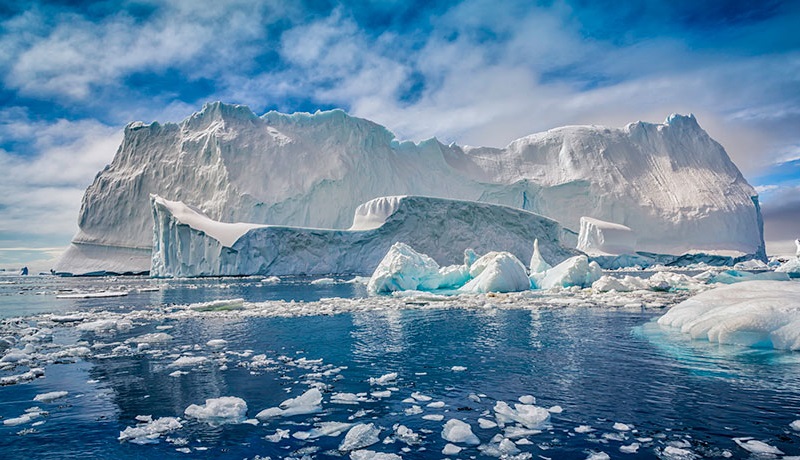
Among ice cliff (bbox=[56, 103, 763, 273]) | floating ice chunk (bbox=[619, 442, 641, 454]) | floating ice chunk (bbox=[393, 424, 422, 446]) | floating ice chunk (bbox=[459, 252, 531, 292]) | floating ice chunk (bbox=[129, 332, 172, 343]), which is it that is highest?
ice cliff (bbox=[56, 103, 763, 273])

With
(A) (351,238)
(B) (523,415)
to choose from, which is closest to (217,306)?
(B) (523,415)

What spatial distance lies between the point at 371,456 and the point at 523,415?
172cm

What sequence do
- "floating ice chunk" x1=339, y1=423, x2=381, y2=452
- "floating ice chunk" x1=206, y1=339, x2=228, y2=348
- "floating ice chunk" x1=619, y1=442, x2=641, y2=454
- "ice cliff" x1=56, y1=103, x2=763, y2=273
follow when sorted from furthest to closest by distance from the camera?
"ice cliff" x1=56, y1=103, x2=763, y2=273 → "floating ice chunk" x1=206, y1=339, x2=228, y2=348 → "floating ice chunk" x1=339, y1=423, x2=381, y2=452 → "floating ice chunk" x1=619, y1=442, x2=641, y2=454

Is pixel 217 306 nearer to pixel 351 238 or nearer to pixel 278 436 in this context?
pixel 278 436

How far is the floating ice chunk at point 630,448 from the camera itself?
13.4 feet

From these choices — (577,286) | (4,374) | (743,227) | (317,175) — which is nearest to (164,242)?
(317,175)

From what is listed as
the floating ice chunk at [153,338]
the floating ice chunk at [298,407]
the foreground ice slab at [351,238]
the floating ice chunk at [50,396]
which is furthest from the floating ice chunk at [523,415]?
the foreground ice slab at [351,238]

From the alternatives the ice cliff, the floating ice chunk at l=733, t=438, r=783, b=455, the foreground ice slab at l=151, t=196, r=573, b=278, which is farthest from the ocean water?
the ice cliff

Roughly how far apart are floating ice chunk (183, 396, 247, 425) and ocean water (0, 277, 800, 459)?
0.09m

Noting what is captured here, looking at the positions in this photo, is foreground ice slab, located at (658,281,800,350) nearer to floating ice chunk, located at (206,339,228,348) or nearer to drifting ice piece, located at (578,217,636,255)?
floating ice chunk, located at (206,339,228,348)

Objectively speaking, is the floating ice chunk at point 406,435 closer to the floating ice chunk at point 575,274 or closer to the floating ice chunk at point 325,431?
the floating ice chunk at point 325,431

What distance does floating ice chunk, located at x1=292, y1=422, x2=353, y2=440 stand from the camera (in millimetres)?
4637

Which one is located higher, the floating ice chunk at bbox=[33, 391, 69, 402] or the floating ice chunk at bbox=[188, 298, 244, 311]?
the floating ice chunk at bbox=[188, 298, 244, 311]

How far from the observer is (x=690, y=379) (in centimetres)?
630
